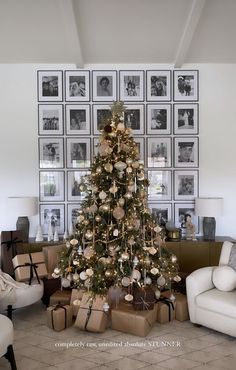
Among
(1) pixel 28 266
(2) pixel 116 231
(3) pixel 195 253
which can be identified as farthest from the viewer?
(3) pixel 195 253

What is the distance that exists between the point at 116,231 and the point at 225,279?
1.24 m

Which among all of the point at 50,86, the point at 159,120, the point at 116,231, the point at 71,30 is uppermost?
the point at 71,30

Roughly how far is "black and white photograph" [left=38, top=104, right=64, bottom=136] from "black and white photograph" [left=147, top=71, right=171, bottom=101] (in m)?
1.36

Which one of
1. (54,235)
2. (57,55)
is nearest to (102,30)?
(57,55)

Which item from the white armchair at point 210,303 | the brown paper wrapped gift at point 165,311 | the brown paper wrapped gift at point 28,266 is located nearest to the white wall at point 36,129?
the brown paper wrapped gift at point 28,266

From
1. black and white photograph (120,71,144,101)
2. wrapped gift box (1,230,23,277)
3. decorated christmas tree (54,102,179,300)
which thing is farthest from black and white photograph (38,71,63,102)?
wrapped gift box (1,230,23,277)

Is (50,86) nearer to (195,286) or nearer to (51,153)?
(51,153)

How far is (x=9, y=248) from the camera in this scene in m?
4.17

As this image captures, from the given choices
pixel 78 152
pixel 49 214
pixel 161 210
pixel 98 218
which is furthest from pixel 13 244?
pixel 161 210

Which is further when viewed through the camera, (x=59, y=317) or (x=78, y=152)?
(x=78, y=152)

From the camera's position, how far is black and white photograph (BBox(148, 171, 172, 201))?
194 inches

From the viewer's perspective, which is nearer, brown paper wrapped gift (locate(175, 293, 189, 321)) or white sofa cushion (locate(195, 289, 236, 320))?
white sofa cushion (locate(195, 289, 236, 320))

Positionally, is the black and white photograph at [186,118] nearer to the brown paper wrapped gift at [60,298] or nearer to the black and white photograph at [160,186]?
the black and white photograph at [160,186]

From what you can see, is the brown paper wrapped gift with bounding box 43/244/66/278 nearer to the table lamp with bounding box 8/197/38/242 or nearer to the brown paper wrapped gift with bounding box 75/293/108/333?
the table lamp with bounding box 8/197/38/242
